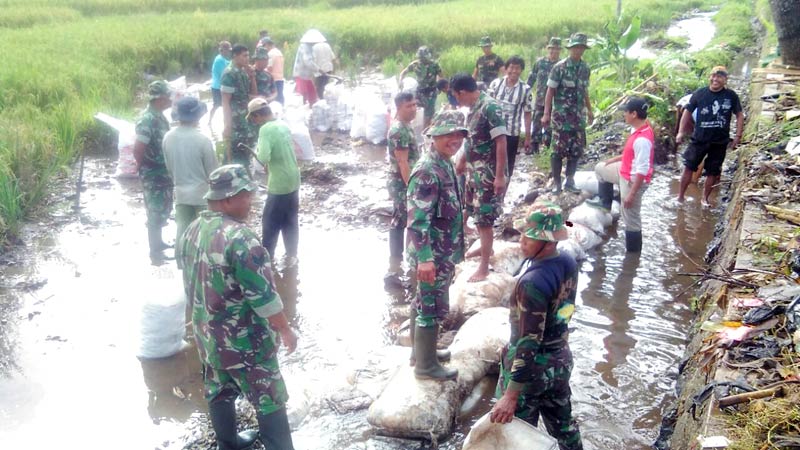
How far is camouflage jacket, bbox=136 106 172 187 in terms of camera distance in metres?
5.24

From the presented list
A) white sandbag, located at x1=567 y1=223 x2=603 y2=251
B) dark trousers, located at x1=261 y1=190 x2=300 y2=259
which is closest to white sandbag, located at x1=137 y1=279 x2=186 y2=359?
dark trousers, located at x1=261 y1=190 x2=300 y2=259

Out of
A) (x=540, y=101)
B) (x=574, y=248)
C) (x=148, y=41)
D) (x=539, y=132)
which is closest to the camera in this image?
(x=574, y=248)

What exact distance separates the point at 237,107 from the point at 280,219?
191cm

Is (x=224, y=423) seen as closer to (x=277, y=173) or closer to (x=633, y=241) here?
(x=277, y=173)

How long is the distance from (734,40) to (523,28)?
5.92m

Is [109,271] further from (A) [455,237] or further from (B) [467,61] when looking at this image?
(B) [467,61]

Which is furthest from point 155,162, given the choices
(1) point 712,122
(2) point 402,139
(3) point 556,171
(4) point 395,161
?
(1) point 712,122

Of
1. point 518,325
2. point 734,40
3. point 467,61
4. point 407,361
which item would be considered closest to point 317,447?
point 407,361

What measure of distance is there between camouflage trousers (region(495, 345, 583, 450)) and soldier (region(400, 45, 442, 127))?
598 cm

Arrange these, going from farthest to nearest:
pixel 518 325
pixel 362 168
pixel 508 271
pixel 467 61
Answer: pixel 467 61 < pixel 362 168 < pixel 508 271 < pixel 518 325

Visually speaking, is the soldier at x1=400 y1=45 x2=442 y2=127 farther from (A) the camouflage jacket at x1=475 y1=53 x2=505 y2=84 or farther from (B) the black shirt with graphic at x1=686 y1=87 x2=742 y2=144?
(B) the black shirt with graphic at x1=686 y1=87 x2=742 y2=144

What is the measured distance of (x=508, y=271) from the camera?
4.90m

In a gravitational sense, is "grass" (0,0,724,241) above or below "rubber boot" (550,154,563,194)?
above

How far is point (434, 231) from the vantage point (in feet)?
11.7
